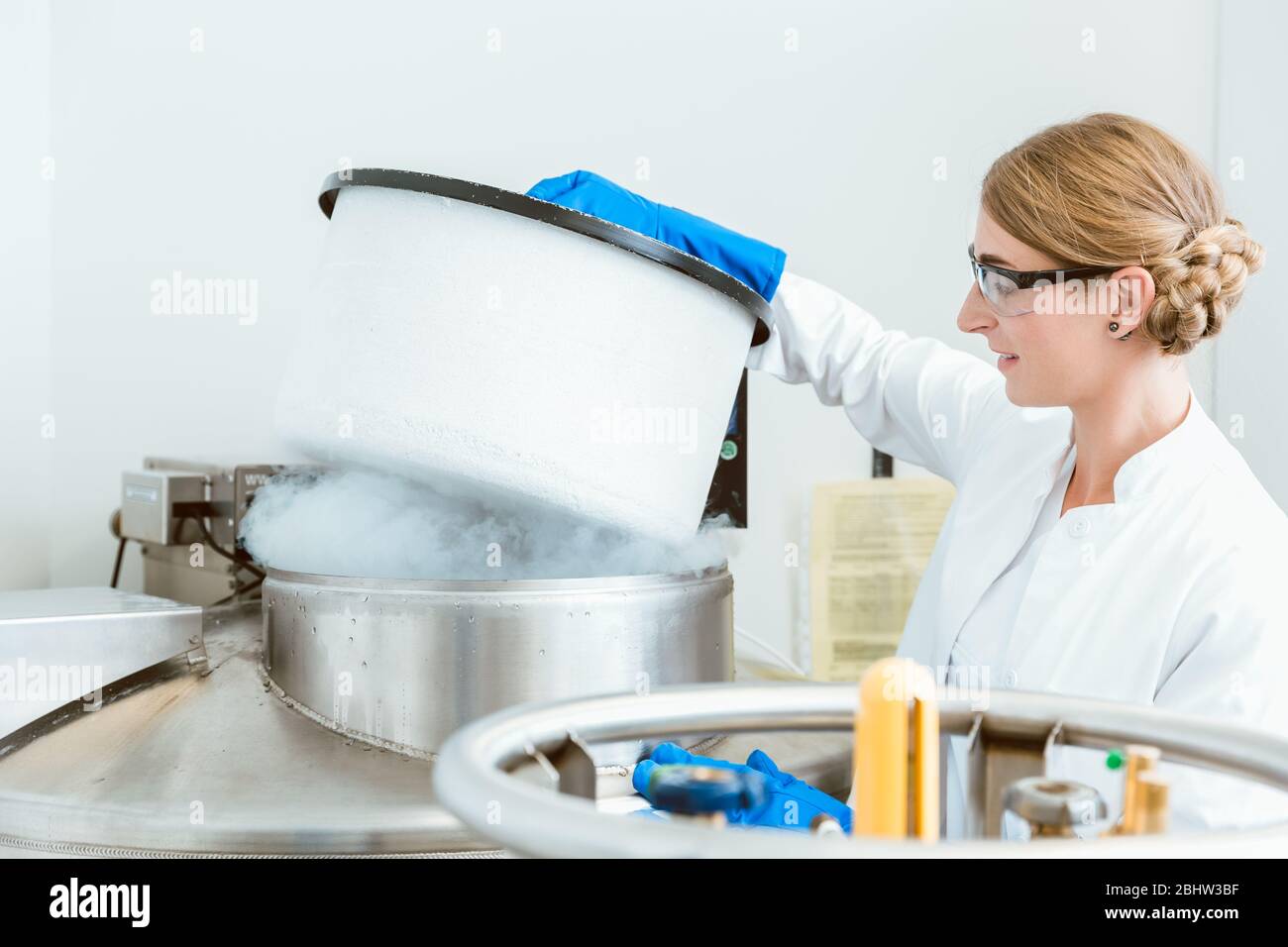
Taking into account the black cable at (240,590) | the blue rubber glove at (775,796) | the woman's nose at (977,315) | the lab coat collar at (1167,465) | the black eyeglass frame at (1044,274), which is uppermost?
the black eyeglass frame at (1044,274)

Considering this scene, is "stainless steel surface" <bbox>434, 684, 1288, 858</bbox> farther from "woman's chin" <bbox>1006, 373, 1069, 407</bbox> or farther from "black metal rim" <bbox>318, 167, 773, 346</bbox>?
"woman's chin" <bbox>1006, 373, 1069, 407</bbox>

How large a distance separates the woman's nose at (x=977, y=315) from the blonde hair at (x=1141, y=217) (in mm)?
80

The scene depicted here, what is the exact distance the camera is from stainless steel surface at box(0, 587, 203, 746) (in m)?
1.09

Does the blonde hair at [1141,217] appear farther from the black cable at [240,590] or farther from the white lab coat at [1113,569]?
the black cable at [240,590]

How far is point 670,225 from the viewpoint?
1.24m

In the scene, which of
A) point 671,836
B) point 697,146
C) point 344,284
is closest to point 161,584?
point 344,284

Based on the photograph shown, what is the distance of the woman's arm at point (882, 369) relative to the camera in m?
1.38

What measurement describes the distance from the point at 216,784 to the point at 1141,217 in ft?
3.19

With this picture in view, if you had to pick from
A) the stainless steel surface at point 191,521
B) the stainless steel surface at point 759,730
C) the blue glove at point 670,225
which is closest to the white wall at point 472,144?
the stainless steel surface at point 191,521

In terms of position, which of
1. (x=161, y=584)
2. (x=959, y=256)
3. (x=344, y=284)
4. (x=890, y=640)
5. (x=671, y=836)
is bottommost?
(x=890, y=640)

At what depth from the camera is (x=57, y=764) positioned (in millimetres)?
1026

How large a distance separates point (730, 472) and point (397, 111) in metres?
0.91

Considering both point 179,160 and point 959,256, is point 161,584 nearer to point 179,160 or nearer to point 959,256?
point 179,160

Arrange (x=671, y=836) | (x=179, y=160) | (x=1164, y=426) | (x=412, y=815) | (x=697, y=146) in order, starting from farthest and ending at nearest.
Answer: (x=697, y=146) → (x=179, y=160) → (x=1164, y=426) → (x=412, y=815) → (x=671, y=836)
